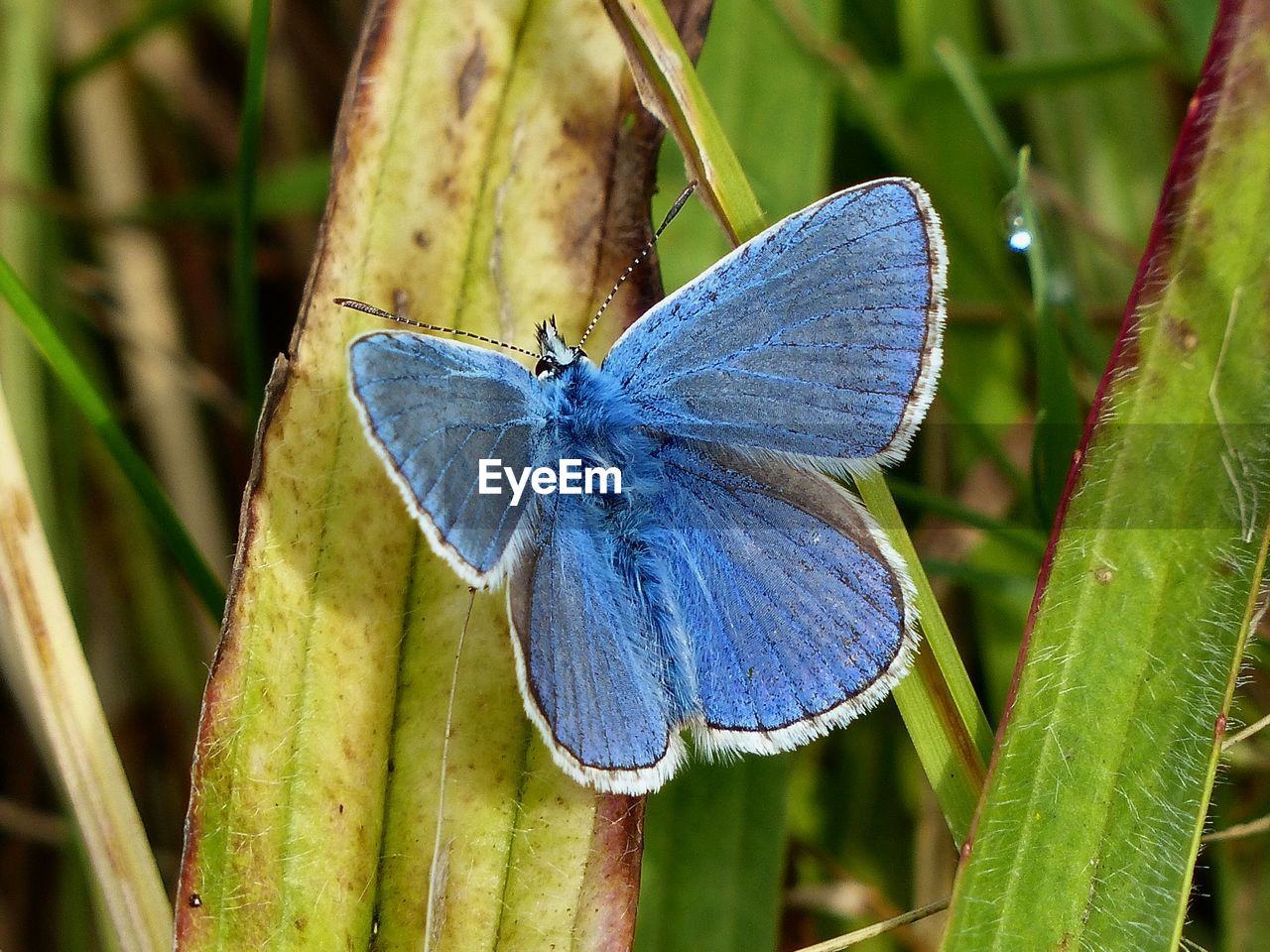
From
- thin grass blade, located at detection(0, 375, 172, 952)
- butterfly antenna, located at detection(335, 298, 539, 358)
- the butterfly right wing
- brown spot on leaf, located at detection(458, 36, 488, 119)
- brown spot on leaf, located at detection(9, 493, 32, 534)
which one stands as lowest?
thin grass blade, located at detection(0, 375, 172, 952)

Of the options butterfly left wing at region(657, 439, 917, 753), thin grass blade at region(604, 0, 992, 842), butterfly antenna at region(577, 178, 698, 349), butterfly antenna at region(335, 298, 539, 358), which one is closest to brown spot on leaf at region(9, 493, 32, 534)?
butterfly antenna at region(335, 298, 539, 358)

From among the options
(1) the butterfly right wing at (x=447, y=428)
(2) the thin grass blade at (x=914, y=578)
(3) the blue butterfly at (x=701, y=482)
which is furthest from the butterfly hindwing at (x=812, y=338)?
(1) the butterfly right wing at (x=447, y=428)

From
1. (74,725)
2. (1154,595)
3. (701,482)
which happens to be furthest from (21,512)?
(1154,595)

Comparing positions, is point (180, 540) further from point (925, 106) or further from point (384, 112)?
point (925, 106)

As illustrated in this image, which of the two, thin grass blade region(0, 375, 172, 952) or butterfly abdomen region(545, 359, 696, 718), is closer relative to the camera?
thin grass blade region(0, 375, 172, 952)

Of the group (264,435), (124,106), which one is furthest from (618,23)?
(124,106)

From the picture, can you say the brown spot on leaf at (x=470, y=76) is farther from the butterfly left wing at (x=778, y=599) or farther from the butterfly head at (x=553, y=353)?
the butterfly left wing at (x=778, y=599)

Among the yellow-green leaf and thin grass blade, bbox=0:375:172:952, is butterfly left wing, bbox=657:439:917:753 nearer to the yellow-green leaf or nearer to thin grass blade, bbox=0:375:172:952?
the yellow-green leaf
